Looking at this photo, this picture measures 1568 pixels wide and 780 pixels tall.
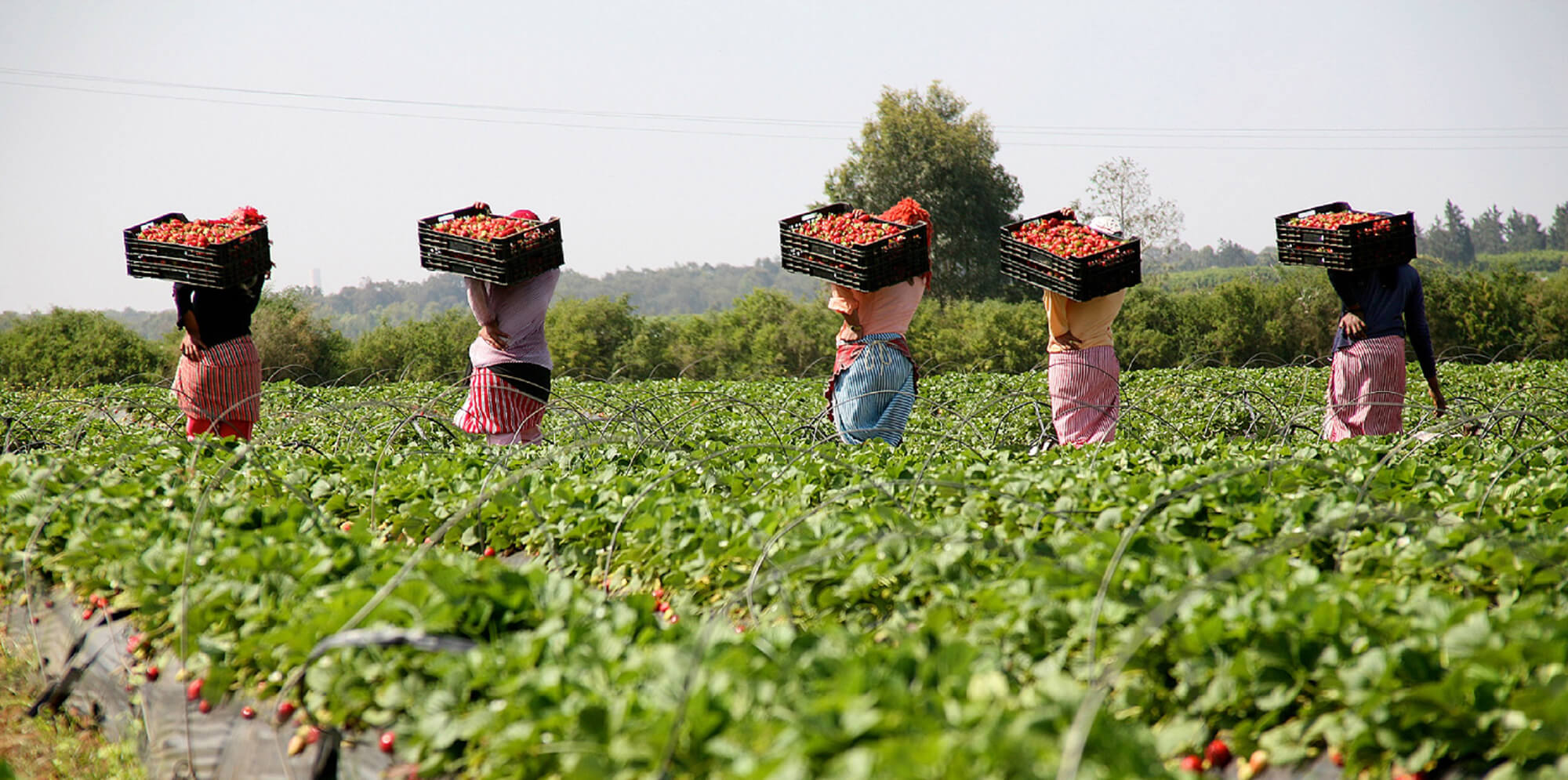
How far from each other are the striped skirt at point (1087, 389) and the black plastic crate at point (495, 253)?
2874 mm

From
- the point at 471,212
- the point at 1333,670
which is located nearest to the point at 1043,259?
the point at 471,212

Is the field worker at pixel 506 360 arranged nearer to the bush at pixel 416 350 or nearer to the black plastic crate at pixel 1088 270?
the black plastic crate at pixel 1088 270

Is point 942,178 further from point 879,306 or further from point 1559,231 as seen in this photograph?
point 1559,231

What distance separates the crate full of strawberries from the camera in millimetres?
5656

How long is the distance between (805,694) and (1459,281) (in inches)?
988

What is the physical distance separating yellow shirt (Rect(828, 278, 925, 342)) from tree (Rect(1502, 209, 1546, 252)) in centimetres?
12478

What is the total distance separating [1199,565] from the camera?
2.25m

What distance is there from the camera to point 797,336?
2294 centimetres

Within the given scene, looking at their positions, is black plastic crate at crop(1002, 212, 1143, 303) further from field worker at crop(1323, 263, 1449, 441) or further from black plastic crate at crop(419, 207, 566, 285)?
black plastic crate at crop(419, 207, 566, 285)

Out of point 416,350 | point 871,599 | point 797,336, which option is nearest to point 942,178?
point 797,336

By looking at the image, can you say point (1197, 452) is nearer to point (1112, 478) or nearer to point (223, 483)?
point (1112, 478)

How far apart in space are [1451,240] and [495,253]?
12620 cm

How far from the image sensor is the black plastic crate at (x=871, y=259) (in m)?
5.25

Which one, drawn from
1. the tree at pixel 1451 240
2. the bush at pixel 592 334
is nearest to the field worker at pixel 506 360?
the bush at pixel 592 334
